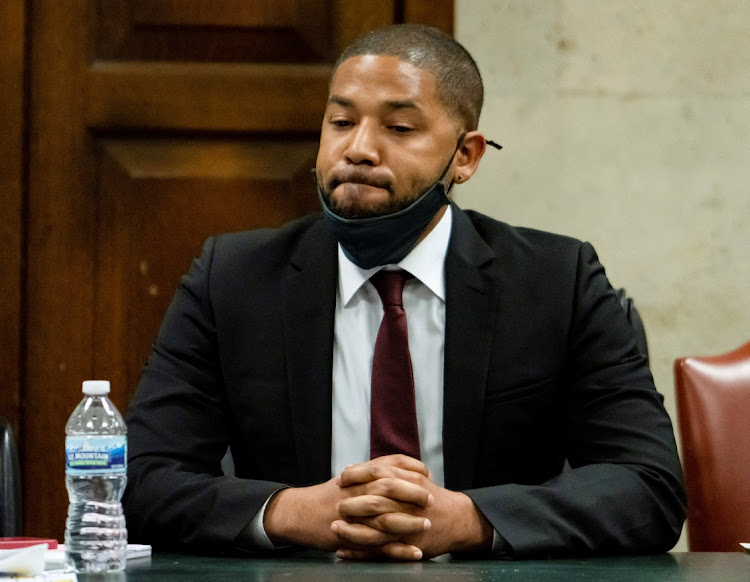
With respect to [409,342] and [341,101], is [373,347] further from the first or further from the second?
[341,101]

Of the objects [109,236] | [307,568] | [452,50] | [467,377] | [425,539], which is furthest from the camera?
[109,236]

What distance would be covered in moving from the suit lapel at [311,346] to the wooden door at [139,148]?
2.71 feet

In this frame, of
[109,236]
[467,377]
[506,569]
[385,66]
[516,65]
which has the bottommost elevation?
[506,569]

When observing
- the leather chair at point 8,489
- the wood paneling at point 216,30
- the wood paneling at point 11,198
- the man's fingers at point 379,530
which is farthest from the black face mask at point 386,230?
the wood paneling at point 11,198

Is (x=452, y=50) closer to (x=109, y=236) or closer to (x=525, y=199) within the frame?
(x=525, y=199)

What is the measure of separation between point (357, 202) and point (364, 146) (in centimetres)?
10

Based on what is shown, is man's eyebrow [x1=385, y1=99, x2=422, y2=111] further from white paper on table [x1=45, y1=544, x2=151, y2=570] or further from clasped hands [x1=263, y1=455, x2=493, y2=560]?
white paper on table [x1=45, y1=544, x2=151, y2=570]

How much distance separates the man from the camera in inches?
80.1

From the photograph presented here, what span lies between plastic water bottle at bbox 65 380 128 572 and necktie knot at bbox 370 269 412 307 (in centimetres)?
52

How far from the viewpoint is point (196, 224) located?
9.80 ft

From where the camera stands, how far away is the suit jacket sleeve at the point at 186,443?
1.81 m

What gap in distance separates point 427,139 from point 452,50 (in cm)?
23

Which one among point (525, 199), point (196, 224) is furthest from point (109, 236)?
point (525, 199)

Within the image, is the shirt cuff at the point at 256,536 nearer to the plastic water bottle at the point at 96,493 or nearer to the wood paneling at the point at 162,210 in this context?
the plastic water bottle at the point at 96,493
